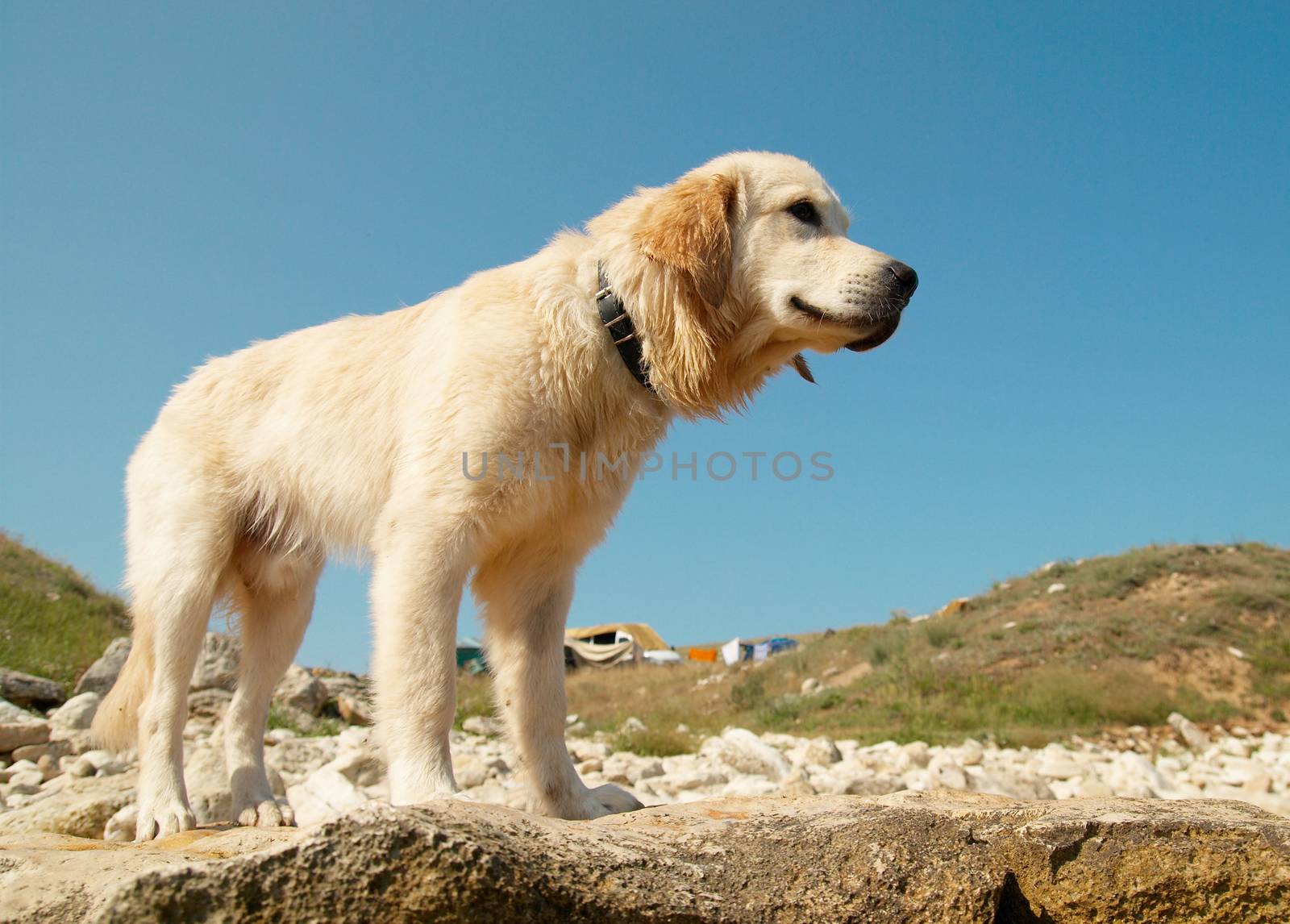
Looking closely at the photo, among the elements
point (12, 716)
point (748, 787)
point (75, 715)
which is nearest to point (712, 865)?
point (748, 787)

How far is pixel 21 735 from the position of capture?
6.03 metres

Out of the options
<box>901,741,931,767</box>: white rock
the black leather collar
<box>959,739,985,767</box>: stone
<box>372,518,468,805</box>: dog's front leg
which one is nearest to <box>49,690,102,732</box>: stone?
<box>372,518,468,805</box>: dog's front leg

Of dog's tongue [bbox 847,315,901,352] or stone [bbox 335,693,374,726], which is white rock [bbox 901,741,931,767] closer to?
stone [bbox 335,693,374,726]

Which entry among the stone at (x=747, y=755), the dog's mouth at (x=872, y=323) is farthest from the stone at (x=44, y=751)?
the dog's mouth at (x=872, y=323)

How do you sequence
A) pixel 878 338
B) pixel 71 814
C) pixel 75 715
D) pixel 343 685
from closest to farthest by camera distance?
1. pixel 878 338
2. pixel 71 814
3. pixel 75 715
4. pixel 343 685

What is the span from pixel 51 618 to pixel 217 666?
11.2ft

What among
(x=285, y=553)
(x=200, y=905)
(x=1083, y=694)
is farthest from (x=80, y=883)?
(x=1083, y=694)

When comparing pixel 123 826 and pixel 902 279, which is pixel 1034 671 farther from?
pixel 123 826

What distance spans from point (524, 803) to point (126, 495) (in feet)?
8.57

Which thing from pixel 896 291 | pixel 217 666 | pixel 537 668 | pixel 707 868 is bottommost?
pixel 707 868

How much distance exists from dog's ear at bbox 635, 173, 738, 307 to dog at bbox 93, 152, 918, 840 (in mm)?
11

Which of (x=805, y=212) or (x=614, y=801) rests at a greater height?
(x=805, y=212)

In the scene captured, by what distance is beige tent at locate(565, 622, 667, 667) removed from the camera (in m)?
25.4

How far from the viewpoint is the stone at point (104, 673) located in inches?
307
